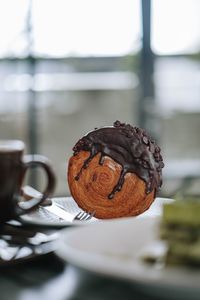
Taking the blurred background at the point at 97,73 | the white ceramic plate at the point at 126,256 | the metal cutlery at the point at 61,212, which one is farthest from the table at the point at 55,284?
the blurred background at the point at 97,73

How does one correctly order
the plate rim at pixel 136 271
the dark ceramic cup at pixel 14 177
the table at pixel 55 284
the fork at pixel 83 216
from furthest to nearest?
the fork at pixel 83 216 < the dark ceramic cup at pixel 14 177 < the table at pixel 55 284 < the plate rim at pixel 136 271

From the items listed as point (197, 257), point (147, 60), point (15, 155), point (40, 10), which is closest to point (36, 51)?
point (40, 10)

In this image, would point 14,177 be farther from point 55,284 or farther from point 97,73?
point 97,73

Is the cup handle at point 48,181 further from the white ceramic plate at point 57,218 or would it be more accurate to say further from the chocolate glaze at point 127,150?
the chocolate glaze at point 127,150

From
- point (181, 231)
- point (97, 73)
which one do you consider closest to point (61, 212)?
point (181, 231)

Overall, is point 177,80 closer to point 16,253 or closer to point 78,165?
point 78,165
